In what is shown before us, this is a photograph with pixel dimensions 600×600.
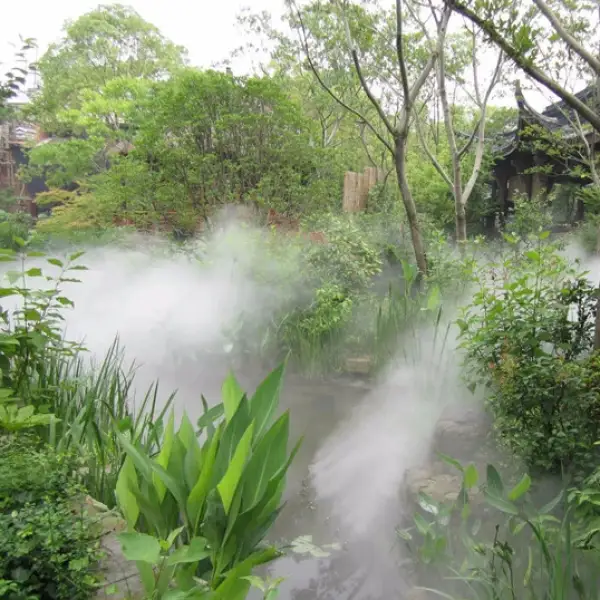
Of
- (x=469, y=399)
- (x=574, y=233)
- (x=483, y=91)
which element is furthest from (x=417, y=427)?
(x=574, y=233)

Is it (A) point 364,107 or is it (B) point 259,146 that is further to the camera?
(A) point 364,107

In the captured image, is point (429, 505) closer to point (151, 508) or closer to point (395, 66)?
point (151, 508)

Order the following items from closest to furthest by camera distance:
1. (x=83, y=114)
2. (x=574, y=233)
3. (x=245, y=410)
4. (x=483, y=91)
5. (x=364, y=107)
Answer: (x=245, y=410)
(x=483, y=91)
(x=574, y=233)
(x=83, y=114)
(x=364, y=107)

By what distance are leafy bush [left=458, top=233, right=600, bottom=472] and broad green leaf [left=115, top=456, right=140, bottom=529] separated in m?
1.35

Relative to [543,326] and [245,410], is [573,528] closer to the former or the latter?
[543,326]

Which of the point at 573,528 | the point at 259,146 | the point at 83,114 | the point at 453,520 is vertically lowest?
the point at 453,520

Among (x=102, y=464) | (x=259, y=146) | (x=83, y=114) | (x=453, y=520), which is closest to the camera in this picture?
(x=102, y=464)

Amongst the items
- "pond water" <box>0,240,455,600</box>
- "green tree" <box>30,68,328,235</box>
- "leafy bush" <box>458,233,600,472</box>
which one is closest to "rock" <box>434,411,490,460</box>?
"pond water" <box>0,240,455,600</box>

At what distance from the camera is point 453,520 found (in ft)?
6.88

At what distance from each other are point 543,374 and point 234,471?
1.21 meters

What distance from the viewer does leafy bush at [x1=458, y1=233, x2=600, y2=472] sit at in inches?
74.8

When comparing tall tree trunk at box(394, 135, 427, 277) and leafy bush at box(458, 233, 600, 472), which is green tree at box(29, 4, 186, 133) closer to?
tall tree trunk at box(394, 135, 427, 277)

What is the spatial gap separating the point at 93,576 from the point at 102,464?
1.75 ft

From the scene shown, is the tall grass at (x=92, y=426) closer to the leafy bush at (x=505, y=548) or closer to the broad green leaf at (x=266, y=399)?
the broad green leaf at (x=266, y=399)
